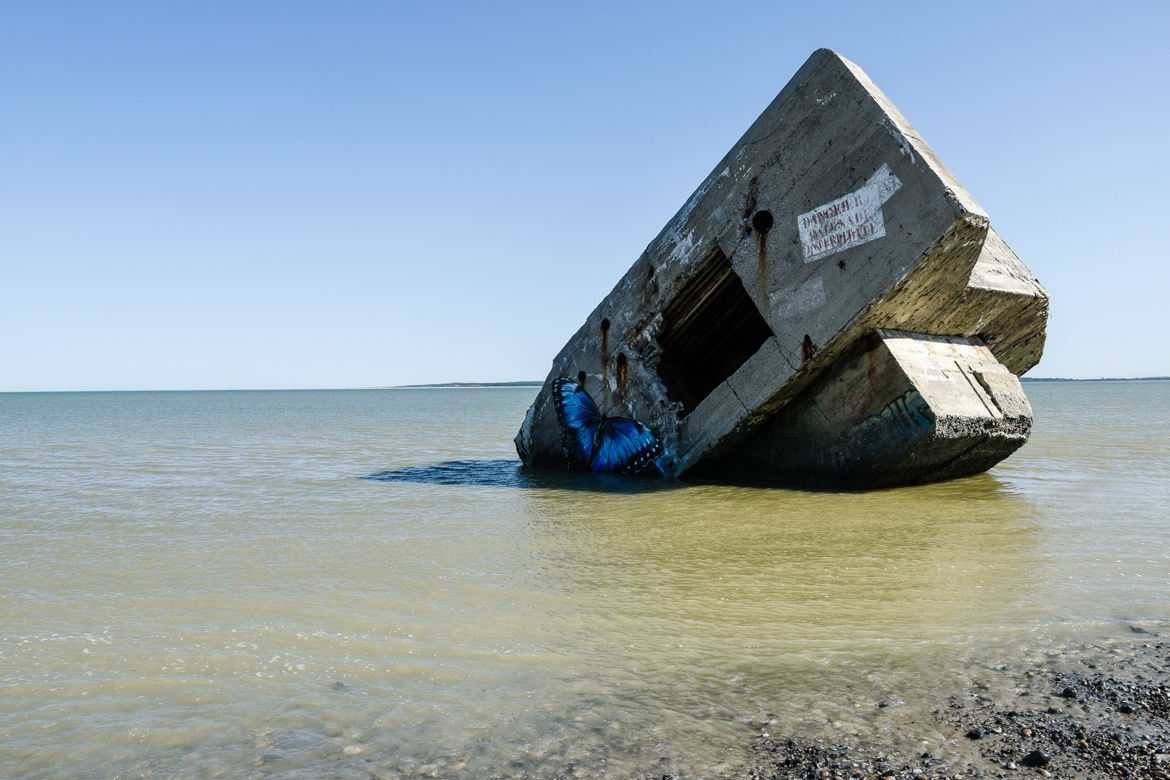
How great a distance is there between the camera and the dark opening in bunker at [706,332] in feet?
23.6

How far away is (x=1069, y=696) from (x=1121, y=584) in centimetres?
169

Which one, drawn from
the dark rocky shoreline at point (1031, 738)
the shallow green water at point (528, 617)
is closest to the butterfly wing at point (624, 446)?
the shallow green water at point (528, 617)

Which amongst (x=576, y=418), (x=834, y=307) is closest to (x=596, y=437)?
(x=576, y=418)

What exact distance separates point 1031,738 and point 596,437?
6.13 metres

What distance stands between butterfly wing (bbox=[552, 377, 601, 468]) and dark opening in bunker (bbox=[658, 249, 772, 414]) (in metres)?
0.85

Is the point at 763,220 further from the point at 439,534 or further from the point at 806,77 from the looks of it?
the point at 439,534

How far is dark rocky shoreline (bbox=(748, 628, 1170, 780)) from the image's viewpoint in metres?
2.06

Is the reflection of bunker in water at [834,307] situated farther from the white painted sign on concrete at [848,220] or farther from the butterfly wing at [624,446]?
the butterfly wing at [624,446]

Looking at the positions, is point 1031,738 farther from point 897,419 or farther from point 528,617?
point 897,419

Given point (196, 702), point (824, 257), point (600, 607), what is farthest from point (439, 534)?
point (824, 257)

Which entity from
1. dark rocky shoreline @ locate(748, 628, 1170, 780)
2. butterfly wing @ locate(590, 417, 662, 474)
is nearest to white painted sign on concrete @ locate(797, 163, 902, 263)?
butterfly wing @ locate(590, 417, 662, 474)

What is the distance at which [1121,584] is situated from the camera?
3.84 m

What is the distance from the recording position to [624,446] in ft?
25.9

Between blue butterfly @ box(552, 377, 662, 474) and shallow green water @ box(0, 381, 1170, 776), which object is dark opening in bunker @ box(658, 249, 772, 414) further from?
shallow green water @ box(0, 381, 1170, 776)
